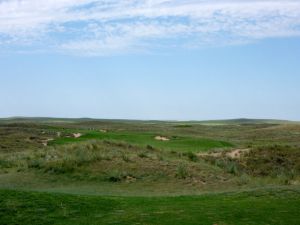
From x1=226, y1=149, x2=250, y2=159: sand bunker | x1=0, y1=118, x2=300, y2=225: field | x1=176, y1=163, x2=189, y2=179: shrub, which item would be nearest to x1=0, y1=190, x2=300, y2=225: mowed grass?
x1=0, y1=118, x2=300, y2=225: field

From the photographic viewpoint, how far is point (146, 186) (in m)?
25.9

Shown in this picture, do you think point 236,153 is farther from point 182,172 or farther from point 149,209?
point 149,209

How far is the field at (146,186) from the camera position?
1656 centimetres

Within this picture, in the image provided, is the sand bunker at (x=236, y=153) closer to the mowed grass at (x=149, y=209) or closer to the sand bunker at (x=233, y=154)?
the sand bunker at (x=233, y=154)

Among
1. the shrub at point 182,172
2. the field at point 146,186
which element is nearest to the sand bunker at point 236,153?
the field at point 146,186

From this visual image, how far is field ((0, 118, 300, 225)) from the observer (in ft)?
54.3

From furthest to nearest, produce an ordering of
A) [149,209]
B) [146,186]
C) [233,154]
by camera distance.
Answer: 1. [233,154]
2. [146,186]
3. [149,209]

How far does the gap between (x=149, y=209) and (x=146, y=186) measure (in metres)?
8.50

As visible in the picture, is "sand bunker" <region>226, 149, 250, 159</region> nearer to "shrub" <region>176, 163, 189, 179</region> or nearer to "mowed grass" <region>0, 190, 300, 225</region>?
A: "shrub" <region>176, 163, 189, 179</region>

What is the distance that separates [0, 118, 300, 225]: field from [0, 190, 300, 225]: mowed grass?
0.10 ft

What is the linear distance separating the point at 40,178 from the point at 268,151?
19.4 meters

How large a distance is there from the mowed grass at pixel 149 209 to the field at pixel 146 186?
0.03 m

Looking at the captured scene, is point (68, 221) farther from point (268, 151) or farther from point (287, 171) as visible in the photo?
point (268, 151)

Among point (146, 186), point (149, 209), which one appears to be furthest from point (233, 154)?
point (149, 209)
